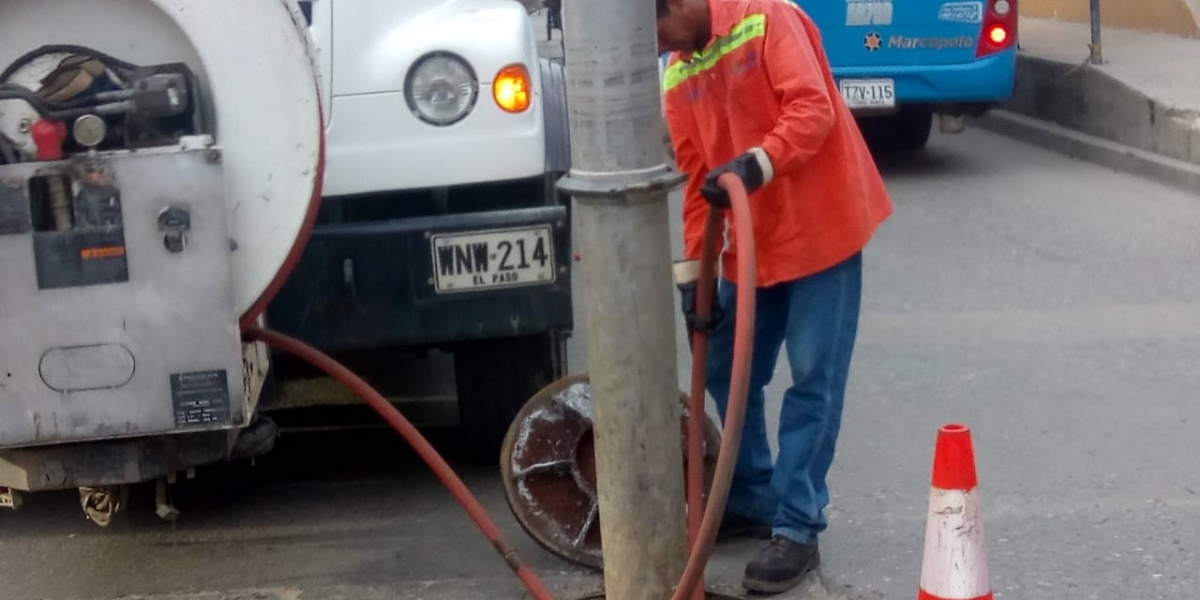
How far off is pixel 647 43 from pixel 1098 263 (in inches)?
209

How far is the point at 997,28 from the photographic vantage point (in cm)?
1057

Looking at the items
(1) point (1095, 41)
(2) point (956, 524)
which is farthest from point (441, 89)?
(1) point (1095, 41)

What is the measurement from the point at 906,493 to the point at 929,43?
6.28m

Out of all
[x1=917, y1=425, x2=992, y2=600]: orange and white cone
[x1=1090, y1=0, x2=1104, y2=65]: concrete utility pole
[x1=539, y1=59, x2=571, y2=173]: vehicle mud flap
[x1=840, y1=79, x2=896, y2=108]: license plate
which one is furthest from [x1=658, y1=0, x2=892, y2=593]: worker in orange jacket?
[x1=1090, y1=0, x2=1104, y2=65]: concrete utility pole

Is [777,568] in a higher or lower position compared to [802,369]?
lower

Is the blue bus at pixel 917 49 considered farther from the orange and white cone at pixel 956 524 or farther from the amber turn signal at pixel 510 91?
the orange and white cone at pixel 956 524

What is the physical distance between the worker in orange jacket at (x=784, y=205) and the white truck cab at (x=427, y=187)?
47cm

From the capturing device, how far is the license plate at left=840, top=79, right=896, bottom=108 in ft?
34.8

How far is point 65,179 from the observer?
3322 millimetres

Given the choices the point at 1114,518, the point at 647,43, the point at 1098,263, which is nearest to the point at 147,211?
the point at 647,43

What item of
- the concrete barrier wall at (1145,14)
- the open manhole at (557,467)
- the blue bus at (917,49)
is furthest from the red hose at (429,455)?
the concrete barrier wall at (1145,14)

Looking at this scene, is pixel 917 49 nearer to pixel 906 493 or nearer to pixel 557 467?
pixel 906 493

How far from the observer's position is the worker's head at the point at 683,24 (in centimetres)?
370

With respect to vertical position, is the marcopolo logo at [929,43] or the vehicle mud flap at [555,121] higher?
the vehicle mud flap at [555,121]
